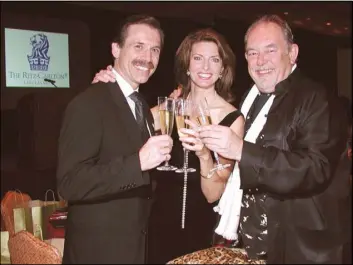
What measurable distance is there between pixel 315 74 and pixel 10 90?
5.35 ft

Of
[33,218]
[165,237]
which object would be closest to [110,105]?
[165,237]

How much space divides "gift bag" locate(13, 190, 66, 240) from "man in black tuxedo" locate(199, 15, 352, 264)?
1.30 meters

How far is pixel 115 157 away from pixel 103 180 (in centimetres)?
13

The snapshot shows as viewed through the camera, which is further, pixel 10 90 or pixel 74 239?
pixel 10 90

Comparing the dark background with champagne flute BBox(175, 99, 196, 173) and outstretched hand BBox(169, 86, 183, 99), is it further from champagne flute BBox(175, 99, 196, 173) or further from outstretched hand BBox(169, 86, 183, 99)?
champagne flute BBox(175, 99, 196, 173)

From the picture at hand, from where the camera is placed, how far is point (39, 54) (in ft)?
8.07

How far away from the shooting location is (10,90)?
2523mm

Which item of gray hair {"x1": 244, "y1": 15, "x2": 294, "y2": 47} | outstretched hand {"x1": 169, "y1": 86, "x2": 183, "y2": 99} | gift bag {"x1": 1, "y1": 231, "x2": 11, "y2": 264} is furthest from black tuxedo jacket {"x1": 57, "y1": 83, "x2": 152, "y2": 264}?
gift bag {"x1": 1, "y1": 231, "x2": 11, "y2": 264}

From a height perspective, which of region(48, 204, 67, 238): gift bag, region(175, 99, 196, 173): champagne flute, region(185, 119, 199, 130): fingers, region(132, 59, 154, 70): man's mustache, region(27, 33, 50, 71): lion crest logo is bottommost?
region(48, 204, 67, 238): gift bag

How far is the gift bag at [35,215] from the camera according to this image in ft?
8.57

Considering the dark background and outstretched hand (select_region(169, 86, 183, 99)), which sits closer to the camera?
the dark background

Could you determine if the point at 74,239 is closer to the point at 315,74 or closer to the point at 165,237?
the point at 165,237

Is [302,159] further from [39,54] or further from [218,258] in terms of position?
[39,54]

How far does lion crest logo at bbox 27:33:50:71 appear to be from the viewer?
2.46 m
